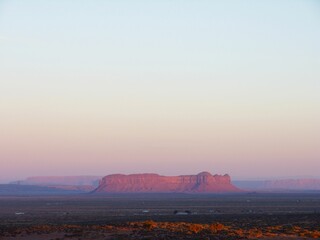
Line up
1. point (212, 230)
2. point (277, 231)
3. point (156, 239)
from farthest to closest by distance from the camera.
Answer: point (277, 231) < point (212, 230) < point (156, 239)

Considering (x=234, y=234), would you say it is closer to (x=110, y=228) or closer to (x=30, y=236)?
(x=110, y=228)

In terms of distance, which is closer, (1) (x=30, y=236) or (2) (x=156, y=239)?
(2) (x=156, y=239)

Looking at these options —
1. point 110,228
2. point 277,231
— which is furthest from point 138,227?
point 277,231

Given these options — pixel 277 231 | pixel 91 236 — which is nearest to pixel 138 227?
pixel 91 236

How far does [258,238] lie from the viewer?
39500 mm

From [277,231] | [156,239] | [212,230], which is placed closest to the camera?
[156,239]

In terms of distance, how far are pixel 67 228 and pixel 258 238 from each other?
1379 centimetres

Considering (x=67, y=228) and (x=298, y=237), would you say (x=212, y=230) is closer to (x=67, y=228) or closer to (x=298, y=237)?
(x=298, y=237)

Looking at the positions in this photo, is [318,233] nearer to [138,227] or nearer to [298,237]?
[298,237]

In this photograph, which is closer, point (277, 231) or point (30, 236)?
point (30, 236)

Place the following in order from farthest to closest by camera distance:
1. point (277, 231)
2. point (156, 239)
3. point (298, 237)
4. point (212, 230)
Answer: point (277, 231)
point (212, 230)
point (298, 237)
point (156, 239)

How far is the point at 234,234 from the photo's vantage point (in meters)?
41.2

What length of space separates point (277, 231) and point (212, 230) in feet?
17.6

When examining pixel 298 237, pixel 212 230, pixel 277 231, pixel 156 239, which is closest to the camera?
pixel 156 239
